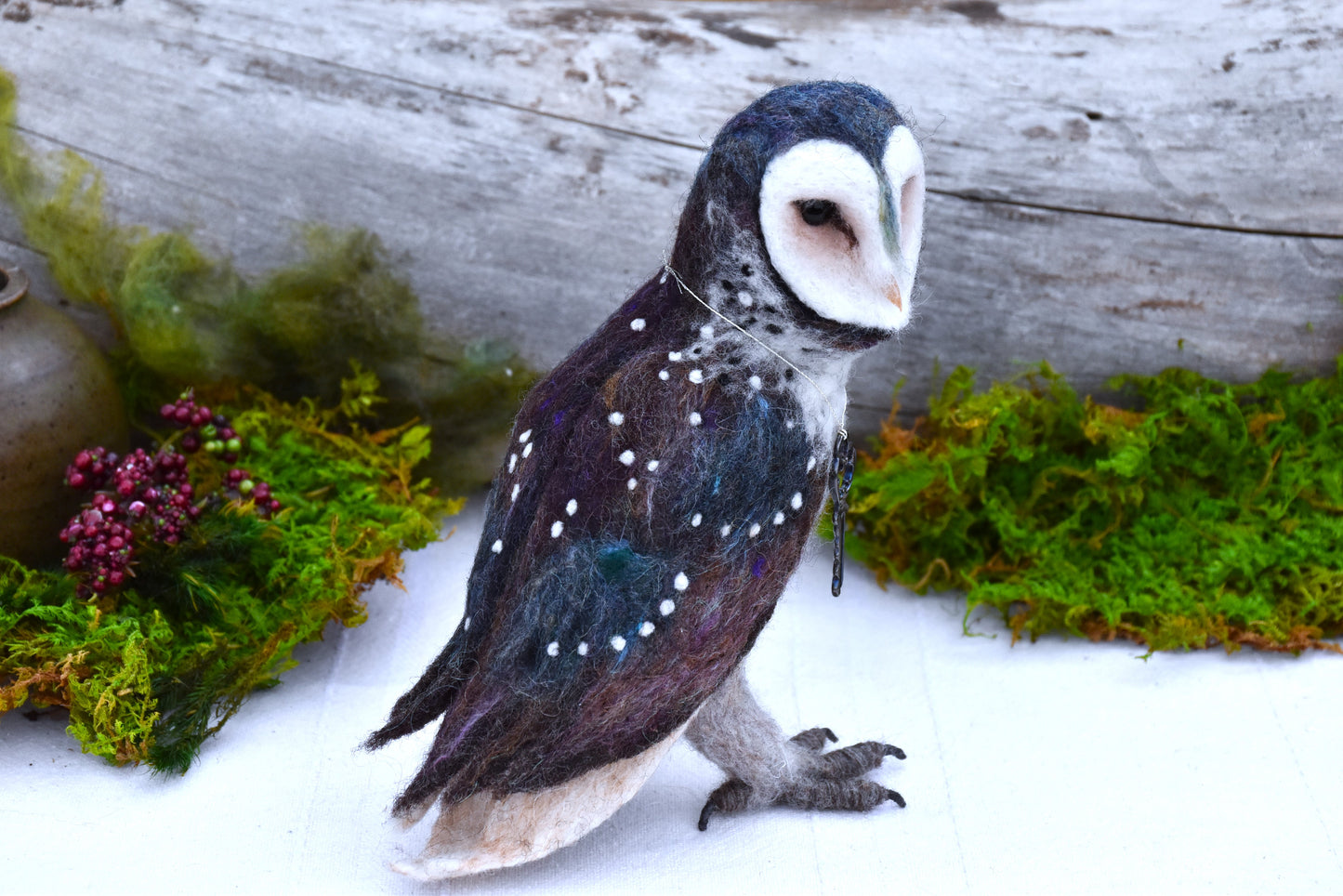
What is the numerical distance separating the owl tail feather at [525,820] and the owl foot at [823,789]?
0.57 ft

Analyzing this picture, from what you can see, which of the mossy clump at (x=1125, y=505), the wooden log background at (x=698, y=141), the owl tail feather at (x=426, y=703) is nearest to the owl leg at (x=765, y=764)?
the owl tail feather at (x=426, y=703)

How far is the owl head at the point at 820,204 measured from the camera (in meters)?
0.96

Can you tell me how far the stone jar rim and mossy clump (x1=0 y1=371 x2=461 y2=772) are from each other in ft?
0.97

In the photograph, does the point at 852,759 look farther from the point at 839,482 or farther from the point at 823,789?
the point at 839,482

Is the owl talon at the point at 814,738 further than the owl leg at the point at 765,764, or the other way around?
the owl talon at the point at 814,738

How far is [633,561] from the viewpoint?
3.29 feet

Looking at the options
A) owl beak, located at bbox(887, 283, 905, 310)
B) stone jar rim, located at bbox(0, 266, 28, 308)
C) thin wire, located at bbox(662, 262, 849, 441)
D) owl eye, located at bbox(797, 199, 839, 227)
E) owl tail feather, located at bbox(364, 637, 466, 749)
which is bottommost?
owl tail feather, located at bbox(364, 637, 466, 749)

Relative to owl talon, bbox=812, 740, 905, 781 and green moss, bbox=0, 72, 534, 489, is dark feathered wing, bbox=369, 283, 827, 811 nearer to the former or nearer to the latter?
owl talon, bbox=812, 740, 905, 781

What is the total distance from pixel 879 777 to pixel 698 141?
34.5 inches

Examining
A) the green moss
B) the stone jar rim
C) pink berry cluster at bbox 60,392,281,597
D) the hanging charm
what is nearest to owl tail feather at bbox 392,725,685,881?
the hanging charm

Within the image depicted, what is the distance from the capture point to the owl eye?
3.20ft

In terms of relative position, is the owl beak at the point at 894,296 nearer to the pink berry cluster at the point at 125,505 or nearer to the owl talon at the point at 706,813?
the owl talon at the point at 706,813

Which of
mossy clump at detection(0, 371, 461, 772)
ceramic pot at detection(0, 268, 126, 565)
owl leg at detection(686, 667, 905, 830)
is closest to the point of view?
owl leg at detection(686, 667, 905, 830)

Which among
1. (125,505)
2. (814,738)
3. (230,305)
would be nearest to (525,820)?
(814,738)
